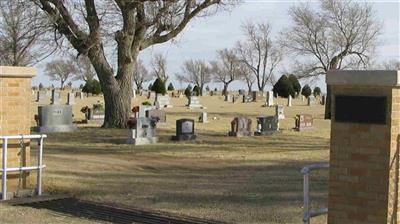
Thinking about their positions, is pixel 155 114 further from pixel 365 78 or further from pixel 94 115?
pixel 365 78

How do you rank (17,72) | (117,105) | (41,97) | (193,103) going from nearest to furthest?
(17,72) < (117,105) < (193,103) < (41,97)

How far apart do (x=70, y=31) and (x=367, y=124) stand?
747 inches

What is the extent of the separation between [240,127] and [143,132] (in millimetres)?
5018

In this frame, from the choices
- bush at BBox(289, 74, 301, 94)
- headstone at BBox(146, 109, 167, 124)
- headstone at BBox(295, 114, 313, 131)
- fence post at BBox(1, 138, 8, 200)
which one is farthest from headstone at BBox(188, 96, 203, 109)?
fence post at BBox(1, 138, 8, 200)

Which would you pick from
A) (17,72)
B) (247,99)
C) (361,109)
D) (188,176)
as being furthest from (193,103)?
(361,109)

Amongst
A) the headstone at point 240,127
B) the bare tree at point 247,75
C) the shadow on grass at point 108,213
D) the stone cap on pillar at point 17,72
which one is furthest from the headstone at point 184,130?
the bare tree at point 247,75

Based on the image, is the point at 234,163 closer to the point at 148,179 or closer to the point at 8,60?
the point at 148,179

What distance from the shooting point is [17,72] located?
11.3 m

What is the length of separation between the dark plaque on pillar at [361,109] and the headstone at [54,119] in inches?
772

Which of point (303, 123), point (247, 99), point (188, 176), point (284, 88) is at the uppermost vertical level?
point (284, 88)

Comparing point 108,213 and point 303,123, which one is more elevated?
point 303,123

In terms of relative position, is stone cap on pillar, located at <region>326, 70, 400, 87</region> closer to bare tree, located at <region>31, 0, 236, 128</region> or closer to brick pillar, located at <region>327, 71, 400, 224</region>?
brick pillar, located at <region>327, 71, 400, 224</region>

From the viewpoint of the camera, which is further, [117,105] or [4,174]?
[117,105]

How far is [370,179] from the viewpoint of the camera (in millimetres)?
6492
